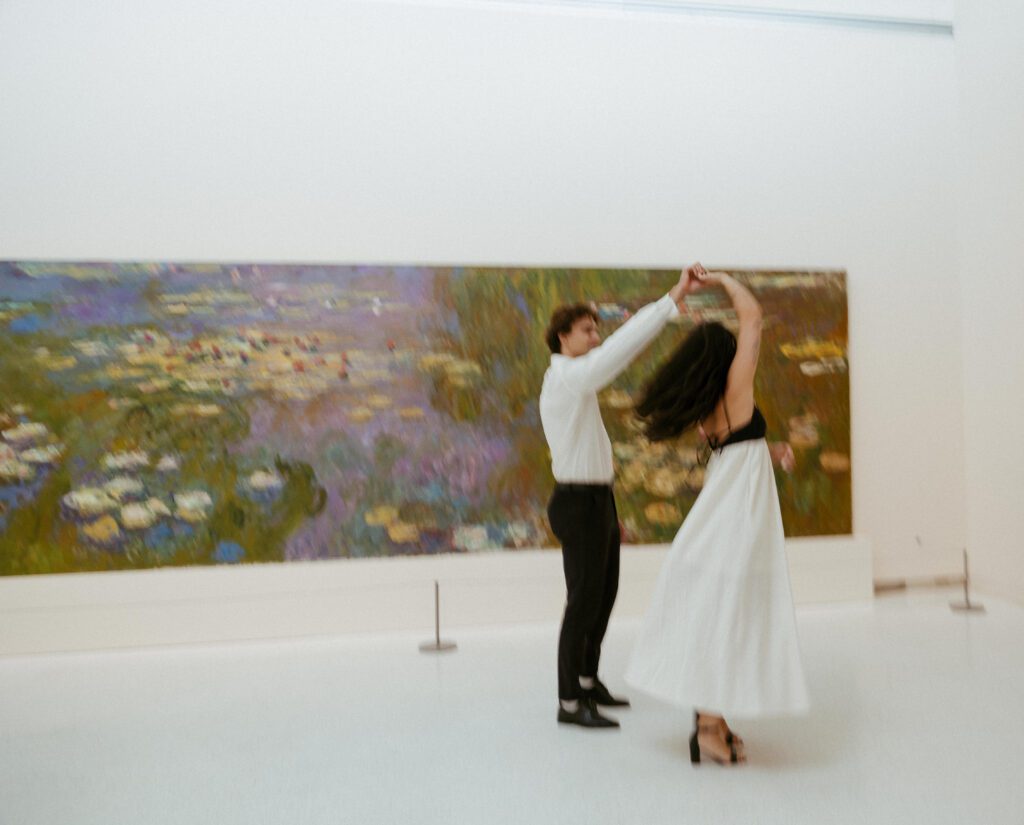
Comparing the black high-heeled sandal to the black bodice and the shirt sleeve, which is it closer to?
the black bodice

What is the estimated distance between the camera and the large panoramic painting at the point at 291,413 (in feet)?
19.7

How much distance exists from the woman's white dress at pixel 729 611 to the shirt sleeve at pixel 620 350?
0.55 m

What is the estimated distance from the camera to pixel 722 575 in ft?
11.8

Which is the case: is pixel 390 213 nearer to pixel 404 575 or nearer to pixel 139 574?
pixel 404 575

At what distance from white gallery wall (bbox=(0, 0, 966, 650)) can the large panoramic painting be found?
256mm

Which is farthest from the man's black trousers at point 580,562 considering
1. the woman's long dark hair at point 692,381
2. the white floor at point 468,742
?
the woman's long dark hair at point 692,381

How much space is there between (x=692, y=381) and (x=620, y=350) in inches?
12.3

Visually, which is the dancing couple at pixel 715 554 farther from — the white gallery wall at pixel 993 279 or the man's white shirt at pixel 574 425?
the white gallery wall at pixel 993 279

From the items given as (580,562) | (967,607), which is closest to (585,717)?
(580,562)

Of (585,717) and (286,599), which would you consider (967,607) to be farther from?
(286,599)

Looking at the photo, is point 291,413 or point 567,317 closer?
point 567,317

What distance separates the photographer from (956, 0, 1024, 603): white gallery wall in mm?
6645

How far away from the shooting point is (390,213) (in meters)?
6.47

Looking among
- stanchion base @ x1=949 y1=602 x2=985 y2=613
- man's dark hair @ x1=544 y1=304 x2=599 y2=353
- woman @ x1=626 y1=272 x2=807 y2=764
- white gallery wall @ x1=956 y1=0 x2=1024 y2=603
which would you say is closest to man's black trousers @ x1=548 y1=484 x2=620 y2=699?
woman @ x1=626 y1=272 x2=807 y2=764
